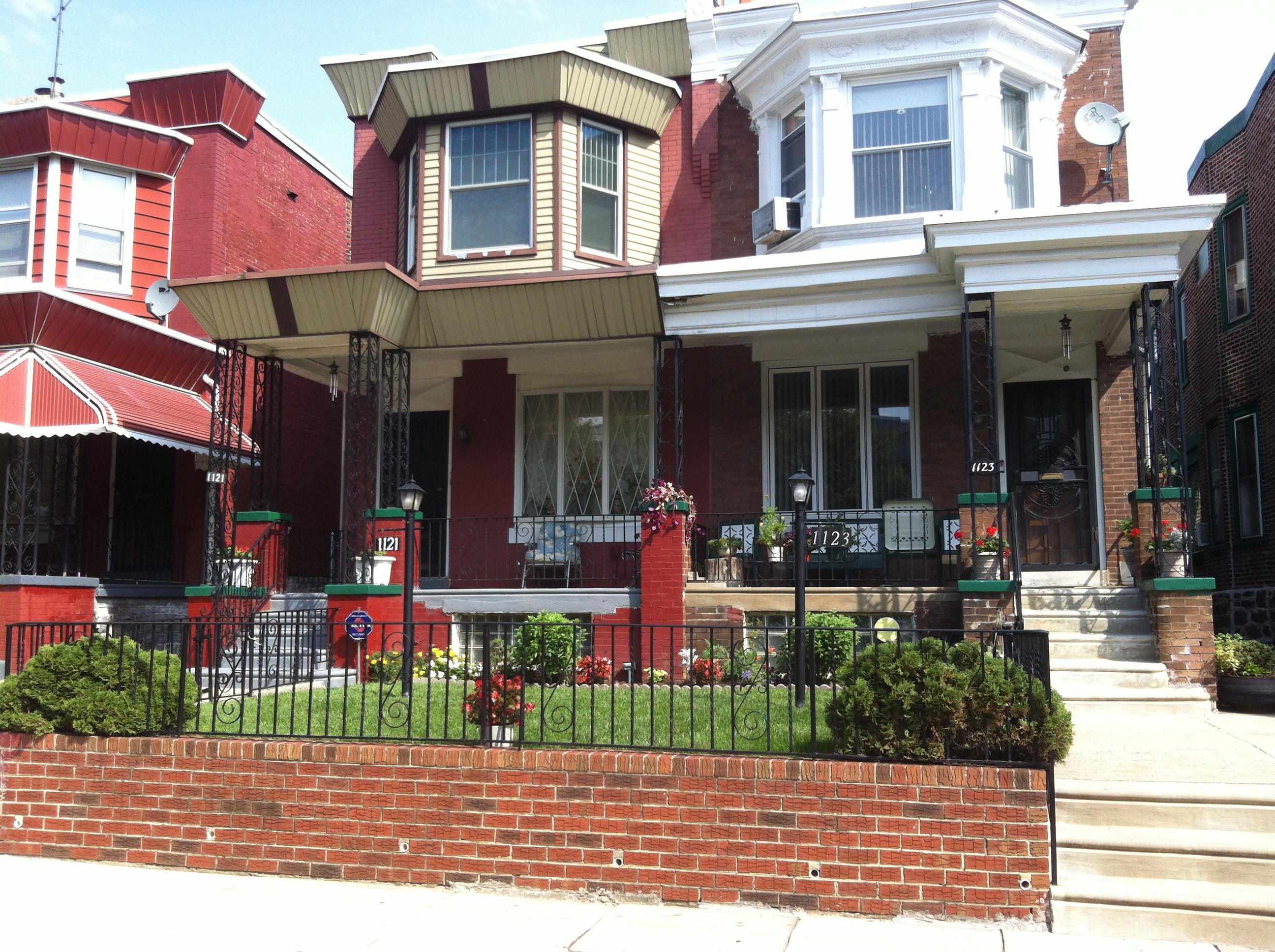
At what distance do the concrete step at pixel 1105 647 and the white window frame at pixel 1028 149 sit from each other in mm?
5888

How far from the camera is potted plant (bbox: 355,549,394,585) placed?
12438 millimetres

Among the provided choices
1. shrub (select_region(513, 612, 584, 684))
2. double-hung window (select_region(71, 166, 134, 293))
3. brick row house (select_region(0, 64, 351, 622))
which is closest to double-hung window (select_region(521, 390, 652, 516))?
brick row house (select_region(0, 64, 351, 622))

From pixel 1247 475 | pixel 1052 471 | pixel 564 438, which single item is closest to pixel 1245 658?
pixel 1052 471

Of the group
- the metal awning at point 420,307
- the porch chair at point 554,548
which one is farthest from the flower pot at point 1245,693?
the metal awning at point 420,307

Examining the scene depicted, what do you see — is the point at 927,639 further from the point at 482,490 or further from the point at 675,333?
the point at 482,490

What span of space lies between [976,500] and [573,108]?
7.85 meters

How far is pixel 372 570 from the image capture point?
490 inches

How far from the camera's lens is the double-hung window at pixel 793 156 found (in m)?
14.4

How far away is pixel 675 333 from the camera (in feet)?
41.8

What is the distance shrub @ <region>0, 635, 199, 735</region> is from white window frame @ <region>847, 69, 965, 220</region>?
9.60 m

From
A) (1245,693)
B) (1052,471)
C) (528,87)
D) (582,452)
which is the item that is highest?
(528,87)

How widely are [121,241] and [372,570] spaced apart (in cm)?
823

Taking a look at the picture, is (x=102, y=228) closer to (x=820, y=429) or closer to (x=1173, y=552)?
(x=820, y=429)

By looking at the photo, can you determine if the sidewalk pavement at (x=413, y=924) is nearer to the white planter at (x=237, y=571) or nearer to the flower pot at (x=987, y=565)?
the flower pot at (x=987, y=565)
